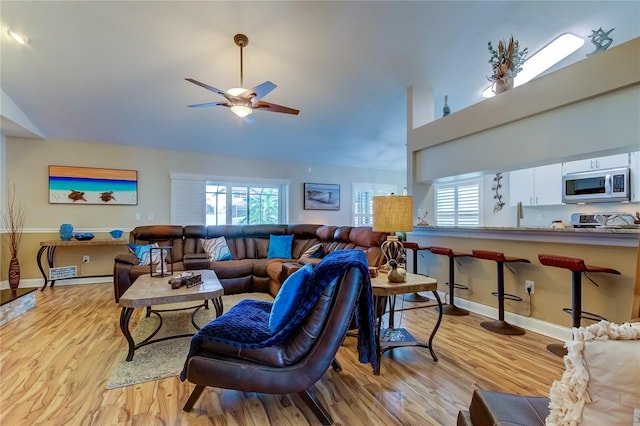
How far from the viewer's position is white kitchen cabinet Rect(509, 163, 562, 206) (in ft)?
15.2

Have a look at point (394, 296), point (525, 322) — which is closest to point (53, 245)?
point (394, 296)

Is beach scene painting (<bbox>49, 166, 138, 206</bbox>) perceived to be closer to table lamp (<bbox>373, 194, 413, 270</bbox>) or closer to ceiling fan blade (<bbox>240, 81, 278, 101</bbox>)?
ceiling fan blade (<bbox>240, 81, 278, 101</bbox>)

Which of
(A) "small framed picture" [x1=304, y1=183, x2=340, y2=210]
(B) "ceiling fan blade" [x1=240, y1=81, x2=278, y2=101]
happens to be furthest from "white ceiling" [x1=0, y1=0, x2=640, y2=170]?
(A) "small framed picture" [x1=304, y1=183, x2=340, y2=210]

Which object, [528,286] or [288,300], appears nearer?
[288,300]

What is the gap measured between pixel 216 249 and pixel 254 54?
274 cm

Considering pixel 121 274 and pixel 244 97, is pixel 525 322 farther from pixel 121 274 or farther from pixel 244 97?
pixel 121 274

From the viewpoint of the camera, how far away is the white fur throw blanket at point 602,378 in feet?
1.99

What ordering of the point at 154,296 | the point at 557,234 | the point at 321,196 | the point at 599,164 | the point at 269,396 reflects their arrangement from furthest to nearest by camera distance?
the point at 321,196 → the point at 599,164 → the point at 557,234 → the point at 154,296 → the point at 269,396

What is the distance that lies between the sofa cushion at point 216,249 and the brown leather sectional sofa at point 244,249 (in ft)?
0.30

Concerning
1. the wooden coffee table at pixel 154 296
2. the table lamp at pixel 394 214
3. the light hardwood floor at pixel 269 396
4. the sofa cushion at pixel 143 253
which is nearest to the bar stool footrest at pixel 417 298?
the light hardwood floor at pixel 269 396

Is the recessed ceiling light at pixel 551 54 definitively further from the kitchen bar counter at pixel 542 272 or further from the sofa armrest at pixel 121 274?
the sofa armrest at pixel 121 274

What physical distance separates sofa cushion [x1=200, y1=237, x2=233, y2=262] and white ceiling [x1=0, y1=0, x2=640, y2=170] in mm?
1884

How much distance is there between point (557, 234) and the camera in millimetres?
2635

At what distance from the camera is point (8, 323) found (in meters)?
2.94
